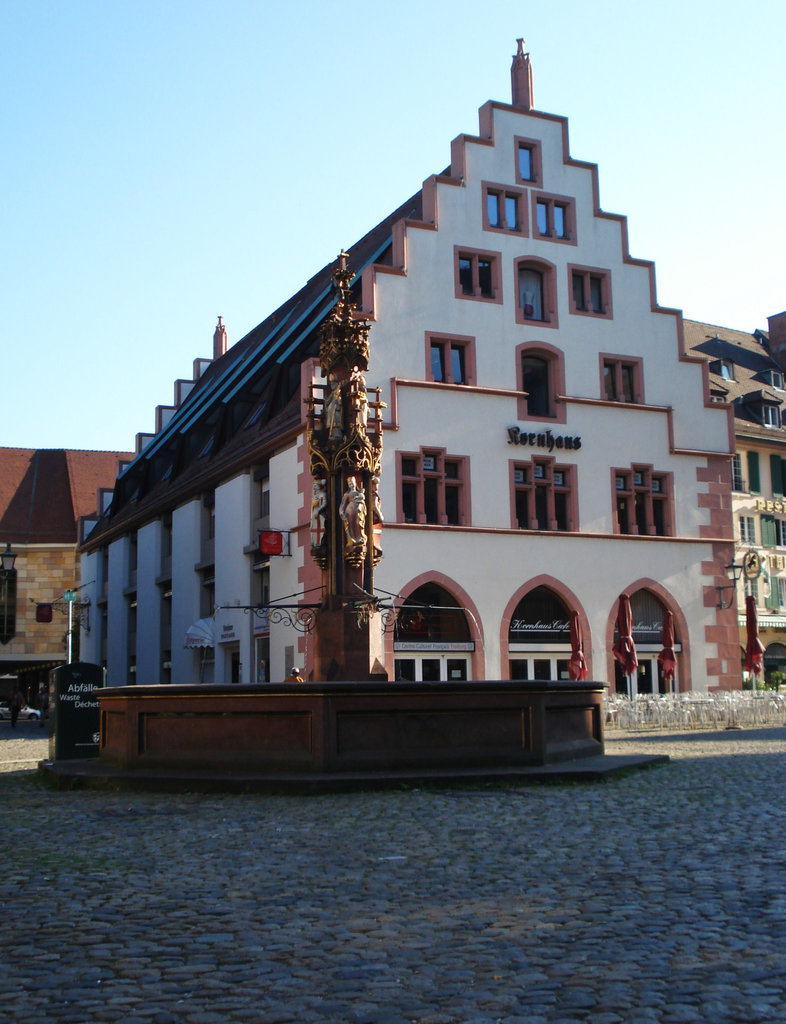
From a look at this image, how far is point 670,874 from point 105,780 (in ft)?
25.7

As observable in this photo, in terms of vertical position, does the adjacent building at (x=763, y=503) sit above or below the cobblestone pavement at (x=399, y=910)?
above

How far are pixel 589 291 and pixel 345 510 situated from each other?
2028 cm

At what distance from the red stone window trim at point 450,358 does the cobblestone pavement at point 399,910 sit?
21.1 m

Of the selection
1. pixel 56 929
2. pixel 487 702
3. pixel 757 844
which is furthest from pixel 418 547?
pixel 56 929

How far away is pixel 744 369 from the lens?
55.7 meters

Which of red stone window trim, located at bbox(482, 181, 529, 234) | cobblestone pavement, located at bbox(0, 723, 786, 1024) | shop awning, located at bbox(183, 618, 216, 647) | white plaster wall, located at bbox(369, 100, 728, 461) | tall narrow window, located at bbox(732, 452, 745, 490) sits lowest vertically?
cobblestone pavement, located at bbox(0, 723, 786, 1024)

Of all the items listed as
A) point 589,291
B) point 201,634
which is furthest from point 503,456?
point 201,634

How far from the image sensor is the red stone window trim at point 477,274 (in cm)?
3284

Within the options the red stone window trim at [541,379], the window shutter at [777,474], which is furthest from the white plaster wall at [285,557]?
the window shutter at [777,474]

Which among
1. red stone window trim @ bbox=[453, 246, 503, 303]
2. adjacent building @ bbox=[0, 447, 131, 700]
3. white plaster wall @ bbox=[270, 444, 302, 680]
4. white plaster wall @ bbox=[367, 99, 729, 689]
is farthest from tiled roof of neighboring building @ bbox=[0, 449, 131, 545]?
white plaster wall @ bbox=[367, 99, 729, 689]

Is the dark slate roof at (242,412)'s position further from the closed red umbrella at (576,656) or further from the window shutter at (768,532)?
the window shutter at (768,532)

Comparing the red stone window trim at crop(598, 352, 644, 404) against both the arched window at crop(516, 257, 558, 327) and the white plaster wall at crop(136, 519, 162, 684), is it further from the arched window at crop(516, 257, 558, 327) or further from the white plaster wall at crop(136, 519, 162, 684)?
the white plaster wall at crop(136, 519, 162, 684)

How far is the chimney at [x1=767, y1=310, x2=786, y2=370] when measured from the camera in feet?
195

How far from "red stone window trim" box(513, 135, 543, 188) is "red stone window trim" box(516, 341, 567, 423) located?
4.67 metres
